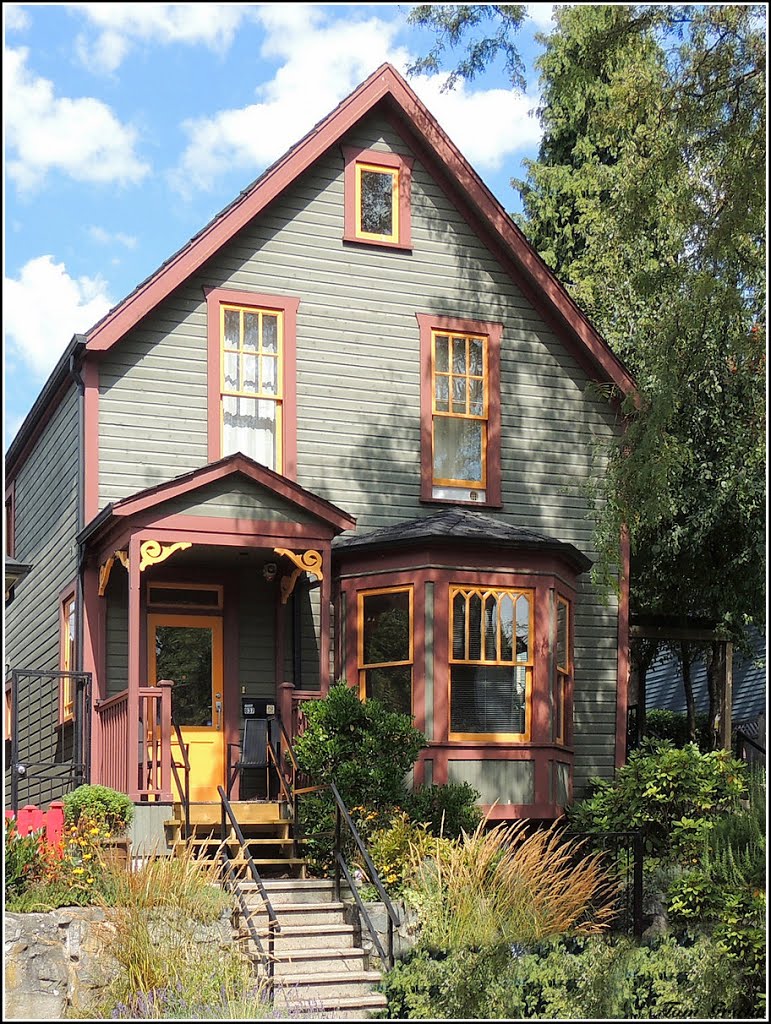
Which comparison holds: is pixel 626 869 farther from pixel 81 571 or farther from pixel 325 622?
pixel 81 571

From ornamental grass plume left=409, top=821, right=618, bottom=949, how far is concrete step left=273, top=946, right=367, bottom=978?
25.9 inches

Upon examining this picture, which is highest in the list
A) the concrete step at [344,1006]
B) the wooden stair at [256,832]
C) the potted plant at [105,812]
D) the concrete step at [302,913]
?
the potted plant at [105,812]

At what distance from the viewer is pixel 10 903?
12.0 metres

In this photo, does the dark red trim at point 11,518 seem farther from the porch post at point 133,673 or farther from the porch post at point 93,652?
the porch post at point 133,673

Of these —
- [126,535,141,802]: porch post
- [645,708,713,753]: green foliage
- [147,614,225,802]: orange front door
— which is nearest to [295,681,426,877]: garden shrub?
[126,535,141,802]: porch post

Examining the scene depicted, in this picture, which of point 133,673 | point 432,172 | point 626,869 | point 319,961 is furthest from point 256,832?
point 432,172

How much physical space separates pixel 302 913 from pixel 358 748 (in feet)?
6.32

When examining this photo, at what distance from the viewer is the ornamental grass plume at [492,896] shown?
41.2ft

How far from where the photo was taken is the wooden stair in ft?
48.0

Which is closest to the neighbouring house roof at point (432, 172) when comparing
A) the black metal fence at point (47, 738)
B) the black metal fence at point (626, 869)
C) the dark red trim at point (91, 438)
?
the dark red trim at point (91, 438)

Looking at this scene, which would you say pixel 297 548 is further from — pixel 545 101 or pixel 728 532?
pixel 728 532

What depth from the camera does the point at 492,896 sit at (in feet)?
42.1

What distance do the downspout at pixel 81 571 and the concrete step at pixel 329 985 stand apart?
16.5 ft

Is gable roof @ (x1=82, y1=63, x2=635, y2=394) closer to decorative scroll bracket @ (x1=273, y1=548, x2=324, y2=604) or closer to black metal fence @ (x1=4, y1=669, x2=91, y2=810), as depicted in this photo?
decorative scroll bracket @ (x1=273, y1=548, x2=324, y2=604)
